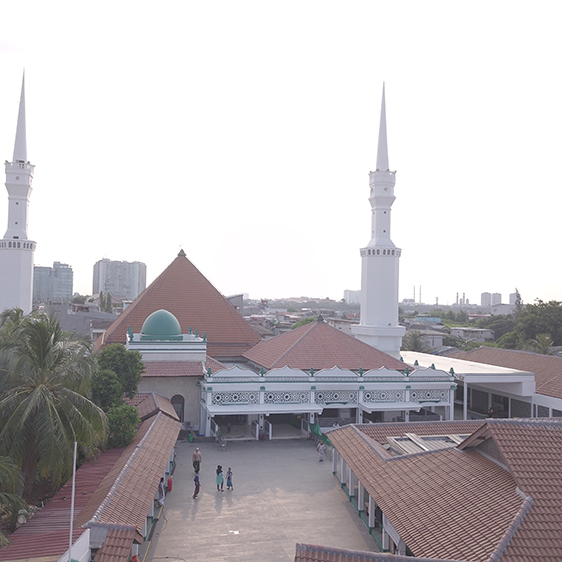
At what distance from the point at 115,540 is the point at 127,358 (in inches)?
428

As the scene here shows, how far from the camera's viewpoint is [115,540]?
32.7 ft

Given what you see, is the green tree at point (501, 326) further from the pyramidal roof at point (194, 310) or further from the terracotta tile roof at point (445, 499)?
the terracotta tile roof at point (445, 499)

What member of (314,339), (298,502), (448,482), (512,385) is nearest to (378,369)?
(314,339)

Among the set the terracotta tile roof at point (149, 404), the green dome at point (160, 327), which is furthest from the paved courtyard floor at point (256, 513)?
the green dome at point (160, 327)

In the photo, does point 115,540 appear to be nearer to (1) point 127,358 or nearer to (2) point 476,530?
(2) point 476,530

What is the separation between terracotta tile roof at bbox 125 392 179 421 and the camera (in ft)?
65.7

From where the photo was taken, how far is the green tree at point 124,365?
20.0m

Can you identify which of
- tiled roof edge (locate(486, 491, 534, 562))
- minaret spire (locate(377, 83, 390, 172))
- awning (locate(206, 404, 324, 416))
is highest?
minaret spire (locate(377, 83, 390, 172))

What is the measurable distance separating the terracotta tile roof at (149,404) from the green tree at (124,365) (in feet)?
2.44

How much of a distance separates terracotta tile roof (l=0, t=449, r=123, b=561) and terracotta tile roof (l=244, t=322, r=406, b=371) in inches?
458

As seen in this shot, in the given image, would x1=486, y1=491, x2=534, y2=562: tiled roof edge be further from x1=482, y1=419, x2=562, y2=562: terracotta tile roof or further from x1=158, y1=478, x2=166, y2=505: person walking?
x1=158, y1=478, x2=166, y2=505: person walking

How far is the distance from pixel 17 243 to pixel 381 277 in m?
23.8

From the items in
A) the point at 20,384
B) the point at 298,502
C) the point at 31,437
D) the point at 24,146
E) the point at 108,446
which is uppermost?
the point at 24,146

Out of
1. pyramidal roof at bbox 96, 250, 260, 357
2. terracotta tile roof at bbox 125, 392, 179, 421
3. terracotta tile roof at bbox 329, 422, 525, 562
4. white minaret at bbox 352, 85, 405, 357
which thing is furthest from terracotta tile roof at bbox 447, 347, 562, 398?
terracotta tile roof at bbox 125, 392, 179, 421
